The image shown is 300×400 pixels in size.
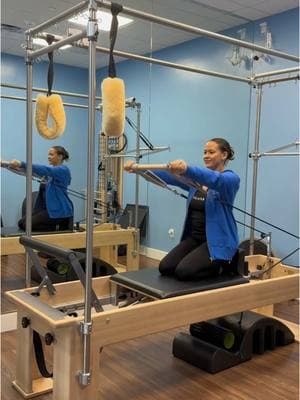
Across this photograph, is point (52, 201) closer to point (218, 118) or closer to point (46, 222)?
point (46, 222)

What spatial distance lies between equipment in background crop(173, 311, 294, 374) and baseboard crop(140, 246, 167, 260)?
234 centimetres

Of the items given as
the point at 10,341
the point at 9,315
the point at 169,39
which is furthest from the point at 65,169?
the point at 169,39

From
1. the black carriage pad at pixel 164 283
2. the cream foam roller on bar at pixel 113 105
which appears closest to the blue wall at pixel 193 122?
the black carriage pad at pixel 164 283

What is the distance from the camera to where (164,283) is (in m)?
2.39

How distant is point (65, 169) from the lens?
4.02m

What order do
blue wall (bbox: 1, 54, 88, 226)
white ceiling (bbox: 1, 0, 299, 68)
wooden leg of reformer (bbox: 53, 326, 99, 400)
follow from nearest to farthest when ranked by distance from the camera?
wooden leg of reformer (bbox: 53, 326, 99, 400) < white ceiling (bbox: 1, 0, 299, 68) < blue wall (bbox: 1, 54, 88, 226)

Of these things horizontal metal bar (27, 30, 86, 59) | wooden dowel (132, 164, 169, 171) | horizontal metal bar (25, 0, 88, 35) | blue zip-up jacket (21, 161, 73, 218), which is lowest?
blue zip-up jacket (21, 161, 73, 218)

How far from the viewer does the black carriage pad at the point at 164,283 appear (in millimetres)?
2244

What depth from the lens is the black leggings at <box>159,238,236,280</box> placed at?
8.19 feet

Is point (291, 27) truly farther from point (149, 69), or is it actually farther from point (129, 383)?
point (129, 383)

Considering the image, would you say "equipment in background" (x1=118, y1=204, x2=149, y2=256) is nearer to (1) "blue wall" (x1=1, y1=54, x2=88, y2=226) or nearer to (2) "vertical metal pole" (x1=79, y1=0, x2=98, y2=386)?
(1) "blue wall" (x1=1, y1=54, x2=88, y2=226)

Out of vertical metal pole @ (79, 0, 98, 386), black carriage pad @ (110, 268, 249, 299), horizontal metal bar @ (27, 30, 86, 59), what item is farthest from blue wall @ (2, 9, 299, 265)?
vertical metal pole @ (79, 0, 98, 386)

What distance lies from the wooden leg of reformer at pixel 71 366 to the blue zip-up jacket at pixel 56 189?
2.20m

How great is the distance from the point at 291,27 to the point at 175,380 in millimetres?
3627
